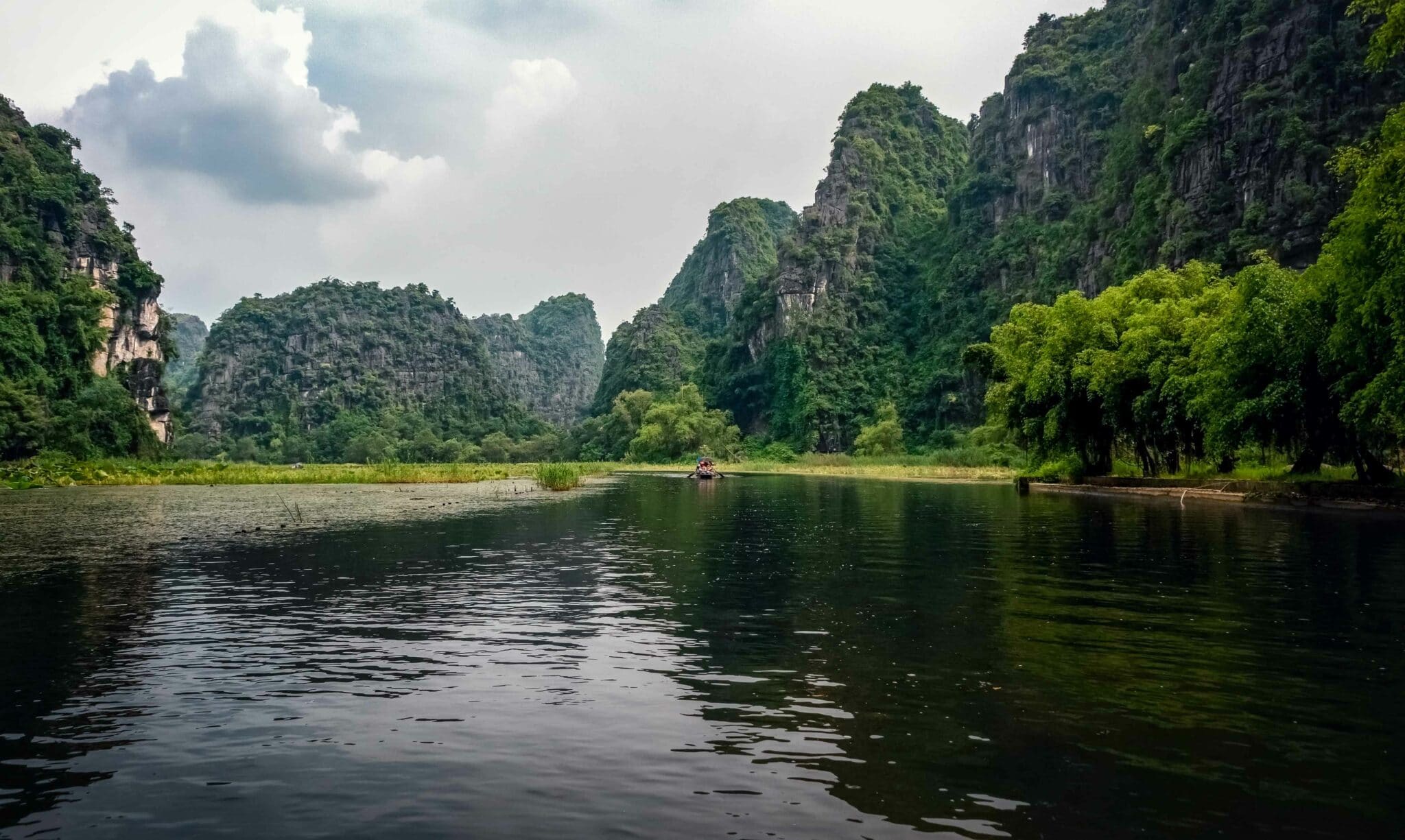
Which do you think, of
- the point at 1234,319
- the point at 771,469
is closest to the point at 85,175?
the point at 771,469

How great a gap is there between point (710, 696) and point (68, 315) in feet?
412

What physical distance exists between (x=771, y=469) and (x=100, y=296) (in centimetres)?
9062

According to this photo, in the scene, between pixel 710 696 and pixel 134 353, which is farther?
pixel 134 353

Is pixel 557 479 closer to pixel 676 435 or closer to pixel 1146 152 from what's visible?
pixel 676 435

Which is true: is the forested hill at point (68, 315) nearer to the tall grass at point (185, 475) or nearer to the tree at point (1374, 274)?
the tall grass at point (185, 475)

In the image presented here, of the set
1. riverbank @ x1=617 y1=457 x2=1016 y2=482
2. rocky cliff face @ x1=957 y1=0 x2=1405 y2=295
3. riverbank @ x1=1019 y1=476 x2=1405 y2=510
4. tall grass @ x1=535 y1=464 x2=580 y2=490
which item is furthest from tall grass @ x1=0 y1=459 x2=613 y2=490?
rocky cliff face @ x1=957 y1=0 x2=1405 y2=295

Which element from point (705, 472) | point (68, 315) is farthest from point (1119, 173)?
point (68, 315)

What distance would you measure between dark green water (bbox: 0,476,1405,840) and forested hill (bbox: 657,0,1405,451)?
91.0 metres

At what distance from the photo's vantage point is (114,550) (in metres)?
26.8

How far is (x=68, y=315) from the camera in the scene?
110500 millimetres

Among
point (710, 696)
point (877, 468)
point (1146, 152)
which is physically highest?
point (1146, 152)

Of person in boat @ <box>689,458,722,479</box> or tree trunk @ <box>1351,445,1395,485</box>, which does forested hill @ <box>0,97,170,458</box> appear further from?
tree trunk @ <box>1351,445,1395,485</box>

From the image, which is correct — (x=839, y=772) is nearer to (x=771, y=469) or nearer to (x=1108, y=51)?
(x=771, y=469)

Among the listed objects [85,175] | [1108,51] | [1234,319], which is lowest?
[1234,319]
